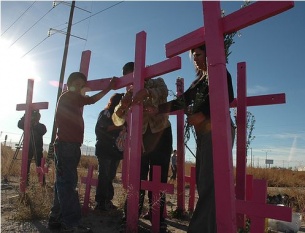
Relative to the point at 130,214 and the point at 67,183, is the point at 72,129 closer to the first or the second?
Answer: the point at 67,183

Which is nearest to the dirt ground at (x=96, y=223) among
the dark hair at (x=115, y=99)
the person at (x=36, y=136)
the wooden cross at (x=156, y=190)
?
the wooden cross at (x=156, y=190)

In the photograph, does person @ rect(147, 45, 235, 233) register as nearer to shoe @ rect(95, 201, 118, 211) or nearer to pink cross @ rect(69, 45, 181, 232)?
pink cross @ rect(69, 45, 181, 232)

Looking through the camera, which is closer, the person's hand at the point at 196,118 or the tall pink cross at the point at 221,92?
the tall pink cross at the point at 221,92

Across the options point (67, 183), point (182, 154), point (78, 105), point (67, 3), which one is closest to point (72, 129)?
point (78, 105)

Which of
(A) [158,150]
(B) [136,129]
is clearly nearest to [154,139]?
(A) [158,150]

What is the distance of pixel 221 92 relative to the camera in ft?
6.99

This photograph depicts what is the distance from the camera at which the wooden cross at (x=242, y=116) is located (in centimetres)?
367

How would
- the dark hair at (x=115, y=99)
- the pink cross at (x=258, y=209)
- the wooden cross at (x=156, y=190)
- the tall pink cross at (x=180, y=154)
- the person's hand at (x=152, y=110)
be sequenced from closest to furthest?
the pink cross at (x=258, y=209) < the person's hand at (x=152, y=110) < the wooden cross at (x=156, y=190) < the tall pink cross at (x=180, y=154) < the dark hair at (x=115, y=99)

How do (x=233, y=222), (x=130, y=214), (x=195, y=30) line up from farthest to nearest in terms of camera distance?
(x=130, y=214)
(x=195, y=30)
(x=233, y=222)

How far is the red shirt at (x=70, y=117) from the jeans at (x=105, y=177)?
138cm

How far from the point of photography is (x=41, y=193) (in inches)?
187

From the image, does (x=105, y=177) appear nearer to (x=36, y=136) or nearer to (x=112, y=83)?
(x=112, y=83)

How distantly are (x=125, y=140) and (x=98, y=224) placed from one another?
65.3 inches

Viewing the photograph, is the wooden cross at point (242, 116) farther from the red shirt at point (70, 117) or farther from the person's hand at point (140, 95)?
the red shirt at point (70, 117)
